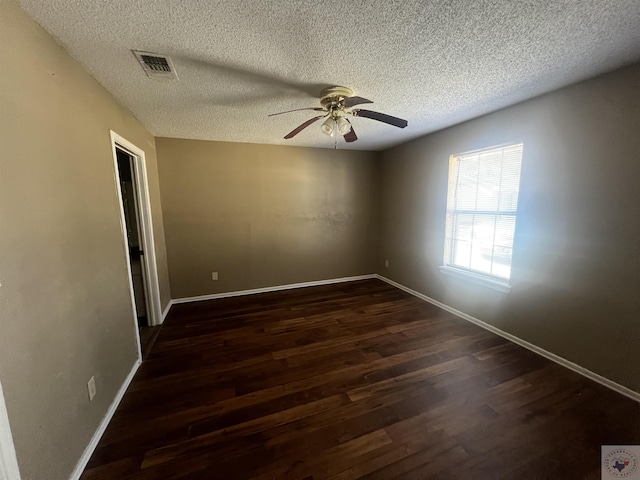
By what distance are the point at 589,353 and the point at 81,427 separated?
3.55 meters

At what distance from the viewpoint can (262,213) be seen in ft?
12.9

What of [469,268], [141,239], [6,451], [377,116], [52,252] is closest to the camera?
[6,451]

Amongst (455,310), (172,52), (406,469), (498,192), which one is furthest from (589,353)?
(172,52)

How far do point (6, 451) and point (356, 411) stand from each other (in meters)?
1.67

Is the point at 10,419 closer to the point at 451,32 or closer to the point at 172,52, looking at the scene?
the point at 172,52

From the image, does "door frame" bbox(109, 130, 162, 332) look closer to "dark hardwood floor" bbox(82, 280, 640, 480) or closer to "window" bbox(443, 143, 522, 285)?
"dark hardwood floor" bbox(82, 280, 640, 480)

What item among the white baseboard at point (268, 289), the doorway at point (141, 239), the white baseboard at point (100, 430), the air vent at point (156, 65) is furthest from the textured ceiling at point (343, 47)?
the white baseboard at point (268, 289)

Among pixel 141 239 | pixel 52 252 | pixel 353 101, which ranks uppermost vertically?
pixel 353 101

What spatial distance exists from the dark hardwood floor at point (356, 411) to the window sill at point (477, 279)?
0.55 meters

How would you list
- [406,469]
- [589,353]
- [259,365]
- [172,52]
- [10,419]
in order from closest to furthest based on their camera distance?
[10,419] < [406,469] < [172,52] < [589,353] < [259,365]

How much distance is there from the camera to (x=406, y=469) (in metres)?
1.34

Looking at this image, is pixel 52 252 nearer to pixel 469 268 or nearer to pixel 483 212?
pixel 483 212

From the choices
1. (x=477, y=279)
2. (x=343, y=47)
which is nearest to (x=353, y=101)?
(x=343, y=47)

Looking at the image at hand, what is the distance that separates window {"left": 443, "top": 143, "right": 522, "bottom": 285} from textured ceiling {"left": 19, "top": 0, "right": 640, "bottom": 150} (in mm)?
660
